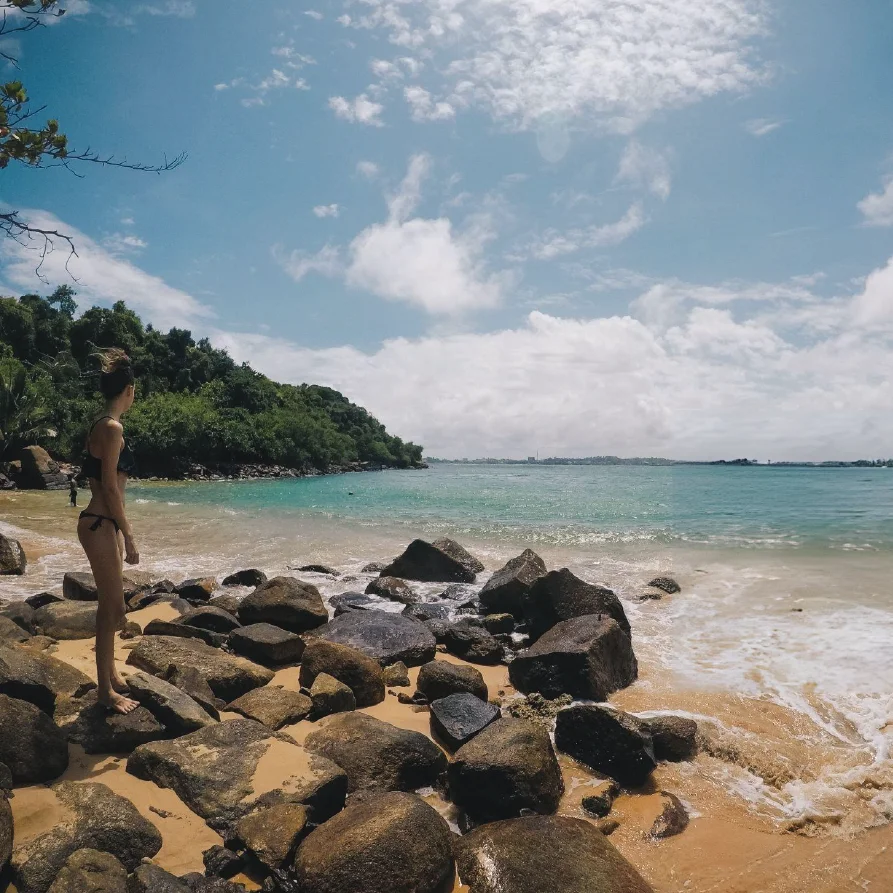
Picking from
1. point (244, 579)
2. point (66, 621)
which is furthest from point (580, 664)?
point (244, 579)

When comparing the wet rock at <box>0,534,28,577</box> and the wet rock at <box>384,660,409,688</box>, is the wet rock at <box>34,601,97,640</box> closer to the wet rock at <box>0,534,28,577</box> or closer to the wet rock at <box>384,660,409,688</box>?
the wet rock at <box>384,660,409,688</box>

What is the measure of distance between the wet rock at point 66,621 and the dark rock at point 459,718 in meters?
4.22

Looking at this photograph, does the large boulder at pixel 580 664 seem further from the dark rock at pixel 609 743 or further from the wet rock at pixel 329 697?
the wet rock at pixel 329 697

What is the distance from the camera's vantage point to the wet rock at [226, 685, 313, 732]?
5018 millimetres

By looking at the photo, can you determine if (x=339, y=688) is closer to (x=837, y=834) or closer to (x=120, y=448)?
(x=120, y=448)

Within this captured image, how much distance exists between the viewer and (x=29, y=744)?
3580 millimetres

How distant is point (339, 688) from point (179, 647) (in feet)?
5.56

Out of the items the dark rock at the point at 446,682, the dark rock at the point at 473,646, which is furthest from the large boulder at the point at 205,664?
the dark rock at the point at 473,646

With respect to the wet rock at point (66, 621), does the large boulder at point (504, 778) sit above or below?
below

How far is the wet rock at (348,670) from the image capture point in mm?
5965

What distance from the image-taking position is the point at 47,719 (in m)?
3.80

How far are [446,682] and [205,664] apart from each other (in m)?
2.38

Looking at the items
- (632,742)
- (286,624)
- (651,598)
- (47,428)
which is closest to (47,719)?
(632,742)

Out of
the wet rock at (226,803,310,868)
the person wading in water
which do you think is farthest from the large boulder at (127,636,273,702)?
the wet rock at (226,803,310,868)
